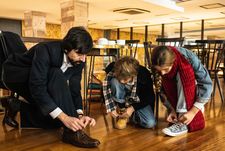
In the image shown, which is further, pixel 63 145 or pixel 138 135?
pixel 138 135

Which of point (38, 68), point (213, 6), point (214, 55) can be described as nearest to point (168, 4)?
point (213, 6)

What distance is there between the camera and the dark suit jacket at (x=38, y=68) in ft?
4.50

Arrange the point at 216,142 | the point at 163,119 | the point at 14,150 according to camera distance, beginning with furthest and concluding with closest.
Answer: the point at 163,119, the point at 216,142, the point at 14,150

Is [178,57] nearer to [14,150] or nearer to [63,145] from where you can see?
[63,145]

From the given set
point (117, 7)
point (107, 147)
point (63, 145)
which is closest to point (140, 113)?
point (107, 147)

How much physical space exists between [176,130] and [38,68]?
3.35ft

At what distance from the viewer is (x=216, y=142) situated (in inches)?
61.8

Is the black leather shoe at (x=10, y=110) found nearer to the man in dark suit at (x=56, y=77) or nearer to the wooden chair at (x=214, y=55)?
the man in dark suit at (x=56, y=77)

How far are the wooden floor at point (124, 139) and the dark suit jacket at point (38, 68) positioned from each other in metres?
0.28

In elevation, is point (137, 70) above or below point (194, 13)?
below

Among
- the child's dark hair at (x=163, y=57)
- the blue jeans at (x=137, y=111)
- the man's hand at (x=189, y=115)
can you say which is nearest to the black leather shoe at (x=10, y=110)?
the blue jeans at (x=137, y=111)

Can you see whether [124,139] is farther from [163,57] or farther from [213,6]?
[213,6]

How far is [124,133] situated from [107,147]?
0.32 metres

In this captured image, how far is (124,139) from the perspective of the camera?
1.61 m
